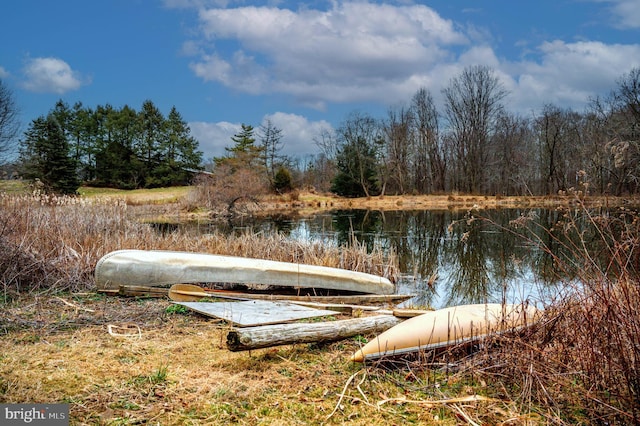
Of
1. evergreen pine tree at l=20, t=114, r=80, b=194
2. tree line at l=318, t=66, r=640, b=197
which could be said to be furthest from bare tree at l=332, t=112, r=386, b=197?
evergreen pine tree at l=20, t=114, r=80, b=194

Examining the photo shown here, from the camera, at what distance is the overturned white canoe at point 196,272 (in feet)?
19.4

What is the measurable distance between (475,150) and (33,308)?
1640 inches

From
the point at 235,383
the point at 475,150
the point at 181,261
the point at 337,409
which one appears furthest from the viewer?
the point at 475,150

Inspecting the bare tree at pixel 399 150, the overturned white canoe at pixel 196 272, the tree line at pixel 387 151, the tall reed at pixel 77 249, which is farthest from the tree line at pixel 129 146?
the overturned white canoe at pixel 196 272

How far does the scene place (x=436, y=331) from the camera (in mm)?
3615

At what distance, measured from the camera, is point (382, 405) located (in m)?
2.85

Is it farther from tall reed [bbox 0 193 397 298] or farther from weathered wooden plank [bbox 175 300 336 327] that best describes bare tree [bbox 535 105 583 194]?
weathered wooden plank [bbox 175 300 336 327]

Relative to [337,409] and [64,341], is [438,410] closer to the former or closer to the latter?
[337,409]

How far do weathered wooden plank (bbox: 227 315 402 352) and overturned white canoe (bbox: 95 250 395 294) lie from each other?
2536 millimetres

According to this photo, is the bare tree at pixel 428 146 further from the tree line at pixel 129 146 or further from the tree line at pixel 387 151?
the tree line at pixel 129 146

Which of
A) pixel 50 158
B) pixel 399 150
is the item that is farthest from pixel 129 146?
pixel 399 150

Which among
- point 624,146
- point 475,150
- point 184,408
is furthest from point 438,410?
point 475,150

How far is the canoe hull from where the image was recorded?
3453 millimetres

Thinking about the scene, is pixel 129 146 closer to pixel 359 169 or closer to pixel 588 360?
pixel 359 169
